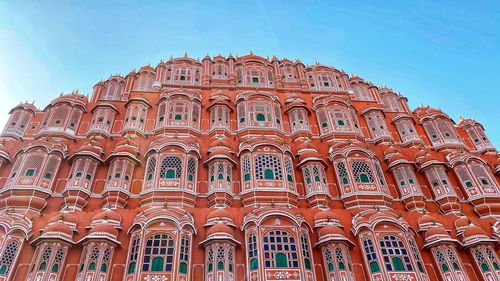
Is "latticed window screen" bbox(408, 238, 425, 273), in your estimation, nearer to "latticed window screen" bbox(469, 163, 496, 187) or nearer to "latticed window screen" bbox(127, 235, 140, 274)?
"latticed window screen" bbox(469, 163, 496, 187)

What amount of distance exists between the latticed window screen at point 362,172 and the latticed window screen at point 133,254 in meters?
13.2

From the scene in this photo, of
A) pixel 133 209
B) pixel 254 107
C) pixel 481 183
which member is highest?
pixel 254 107

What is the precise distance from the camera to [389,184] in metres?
25.3

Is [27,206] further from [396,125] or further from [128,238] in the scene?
[396,125]

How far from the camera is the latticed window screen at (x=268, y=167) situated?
23.8 m

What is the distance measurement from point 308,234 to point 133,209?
9603 millimetres

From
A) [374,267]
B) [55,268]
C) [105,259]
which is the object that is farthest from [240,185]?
[55,268]

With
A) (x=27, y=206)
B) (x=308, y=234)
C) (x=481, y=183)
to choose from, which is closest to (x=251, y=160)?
(x=308, y=234)

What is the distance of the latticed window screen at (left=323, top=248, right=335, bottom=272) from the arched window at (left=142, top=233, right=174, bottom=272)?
7.53 meters

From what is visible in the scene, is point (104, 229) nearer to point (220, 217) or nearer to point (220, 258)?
point (220, 217)

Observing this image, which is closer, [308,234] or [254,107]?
[308,234]

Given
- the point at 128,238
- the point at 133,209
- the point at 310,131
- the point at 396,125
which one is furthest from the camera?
the point at 396,125

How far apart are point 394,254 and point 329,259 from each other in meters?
3.28

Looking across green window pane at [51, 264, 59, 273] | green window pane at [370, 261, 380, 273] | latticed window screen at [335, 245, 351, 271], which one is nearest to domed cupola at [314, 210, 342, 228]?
latticed window screen at [335, 245, 351, 271]
